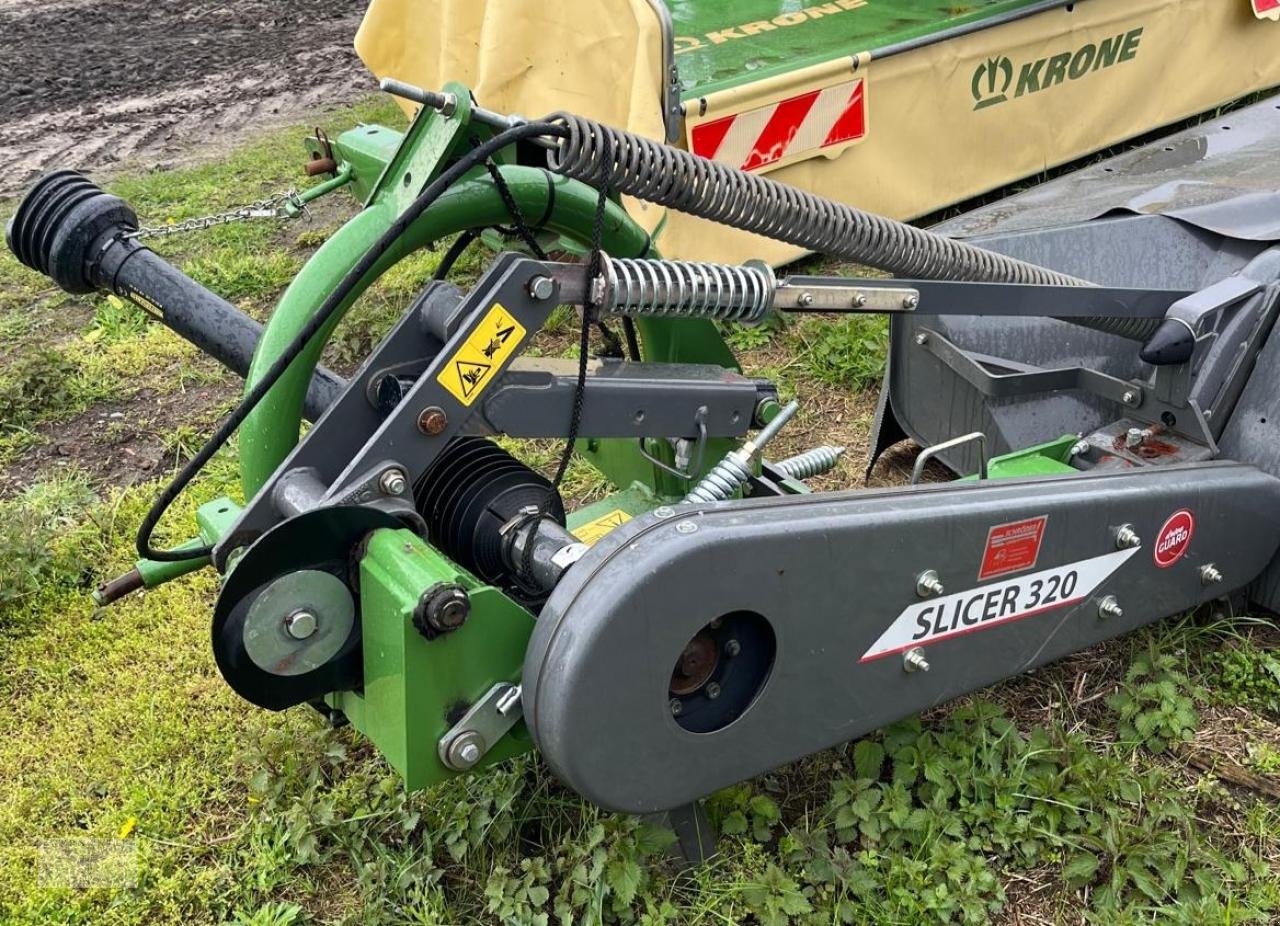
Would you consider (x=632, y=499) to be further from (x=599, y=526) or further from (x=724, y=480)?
(x=724, y=480)

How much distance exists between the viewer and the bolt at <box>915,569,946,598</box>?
2057 mm

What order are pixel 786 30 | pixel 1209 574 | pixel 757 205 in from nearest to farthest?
pixel 757 205 → pixel 1209 574 → pixel 786 30

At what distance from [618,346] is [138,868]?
1390 mm

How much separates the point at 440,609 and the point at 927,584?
0.83m

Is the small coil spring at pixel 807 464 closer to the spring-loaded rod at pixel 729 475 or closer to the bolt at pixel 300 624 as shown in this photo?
the spring-loaded rod at pixel 729 475

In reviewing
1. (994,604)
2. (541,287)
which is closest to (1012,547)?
(994,604)

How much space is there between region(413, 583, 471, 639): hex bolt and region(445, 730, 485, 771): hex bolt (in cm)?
19

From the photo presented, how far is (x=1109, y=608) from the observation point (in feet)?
7.87

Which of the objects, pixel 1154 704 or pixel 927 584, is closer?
pixel 927 584

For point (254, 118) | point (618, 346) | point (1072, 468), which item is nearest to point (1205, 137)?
point (1072, 468)

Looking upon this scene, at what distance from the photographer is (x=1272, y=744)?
253cm

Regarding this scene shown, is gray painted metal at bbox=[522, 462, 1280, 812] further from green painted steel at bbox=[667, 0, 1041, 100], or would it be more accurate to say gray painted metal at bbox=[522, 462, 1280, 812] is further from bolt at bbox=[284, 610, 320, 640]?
green painted steel at bbox=[667, 0, 1041, 100]

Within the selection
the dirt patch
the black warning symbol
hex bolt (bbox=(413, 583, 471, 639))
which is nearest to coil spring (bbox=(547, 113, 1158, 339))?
the black warning symbol

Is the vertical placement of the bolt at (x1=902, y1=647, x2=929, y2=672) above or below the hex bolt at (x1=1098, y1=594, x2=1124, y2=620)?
above
